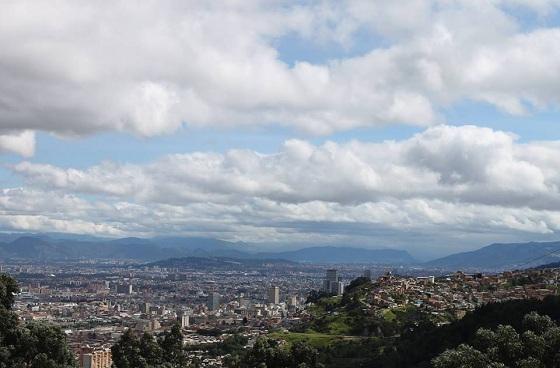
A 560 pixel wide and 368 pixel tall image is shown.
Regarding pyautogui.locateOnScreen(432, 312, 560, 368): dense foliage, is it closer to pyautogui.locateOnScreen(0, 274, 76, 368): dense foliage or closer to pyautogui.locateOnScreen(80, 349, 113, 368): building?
pyautogui.locateOnScreen(0, 274, 76, 368): dense foliage

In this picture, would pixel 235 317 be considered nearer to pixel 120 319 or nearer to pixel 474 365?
pixel 120 319

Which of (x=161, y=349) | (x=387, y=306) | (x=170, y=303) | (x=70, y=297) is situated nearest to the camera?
(x=161, y=349)

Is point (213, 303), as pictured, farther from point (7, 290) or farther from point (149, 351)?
point (149, 351)

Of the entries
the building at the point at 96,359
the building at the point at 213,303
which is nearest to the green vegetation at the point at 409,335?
the building at the point at 96,359

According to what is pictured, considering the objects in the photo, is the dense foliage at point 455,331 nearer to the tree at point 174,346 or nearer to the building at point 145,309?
the tree at point 174,346

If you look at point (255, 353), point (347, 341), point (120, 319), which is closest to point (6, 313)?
point (255, 353)

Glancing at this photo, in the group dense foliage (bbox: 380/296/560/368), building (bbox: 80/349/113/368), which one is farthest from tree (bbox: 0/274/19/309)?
building (bbox: 80/349/113/368)
